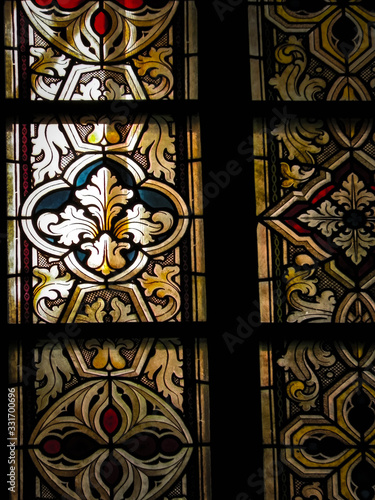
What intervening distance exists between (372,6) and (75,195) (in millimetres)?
1484

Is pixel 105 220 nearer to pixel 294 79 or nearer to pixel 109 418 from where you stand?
pixel 109 418

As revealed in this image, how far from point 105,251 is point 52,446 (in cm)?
75

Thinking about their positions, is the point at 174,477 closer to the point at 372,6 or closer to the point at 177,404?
the point at 177,404

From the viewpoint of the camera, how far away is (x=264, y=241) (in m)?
3.18

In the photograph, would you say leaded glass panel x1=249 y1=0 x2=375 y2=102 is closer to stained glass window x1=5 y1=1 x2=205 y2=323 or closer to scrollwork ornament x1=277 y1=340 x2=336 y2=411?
stained glass window x1=5 y1=1 x2=205 y2=323

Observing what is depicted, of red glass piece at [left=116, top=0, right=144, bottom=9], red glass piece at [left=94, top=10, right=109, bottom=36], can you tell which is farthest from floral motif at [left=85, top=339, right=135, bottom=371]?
red glass piece at [left=116, top=0, right=144, bottom=9]

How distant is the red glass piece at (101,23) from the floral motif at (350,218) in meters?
1.12

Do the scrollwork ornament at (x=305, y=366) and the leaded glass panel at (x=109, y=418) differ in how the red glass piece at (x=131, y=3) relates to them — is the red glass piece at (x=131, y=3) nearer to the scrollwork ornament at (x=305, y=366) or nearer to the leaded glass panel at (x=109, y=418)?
the leaded glass panel at (x=109, y=418)

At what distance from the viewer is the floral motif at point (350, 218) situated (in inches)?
125

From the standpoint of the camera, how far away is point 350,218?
10.5ft

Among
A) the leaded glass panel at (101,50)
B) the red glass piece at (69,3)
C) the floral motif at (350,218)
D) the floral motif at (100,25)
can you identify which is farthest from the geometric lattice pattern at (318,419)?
the red glass piece at (69,3)

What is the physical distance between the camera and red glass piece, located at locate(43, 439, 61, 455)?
9.66ft

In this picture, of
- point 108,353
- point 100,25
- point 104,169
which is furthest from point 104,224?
point 100,25

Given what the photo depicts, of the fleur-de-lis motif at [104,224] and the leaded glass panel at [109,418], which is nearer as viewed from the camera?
the leaded glass panel at [109,418]
